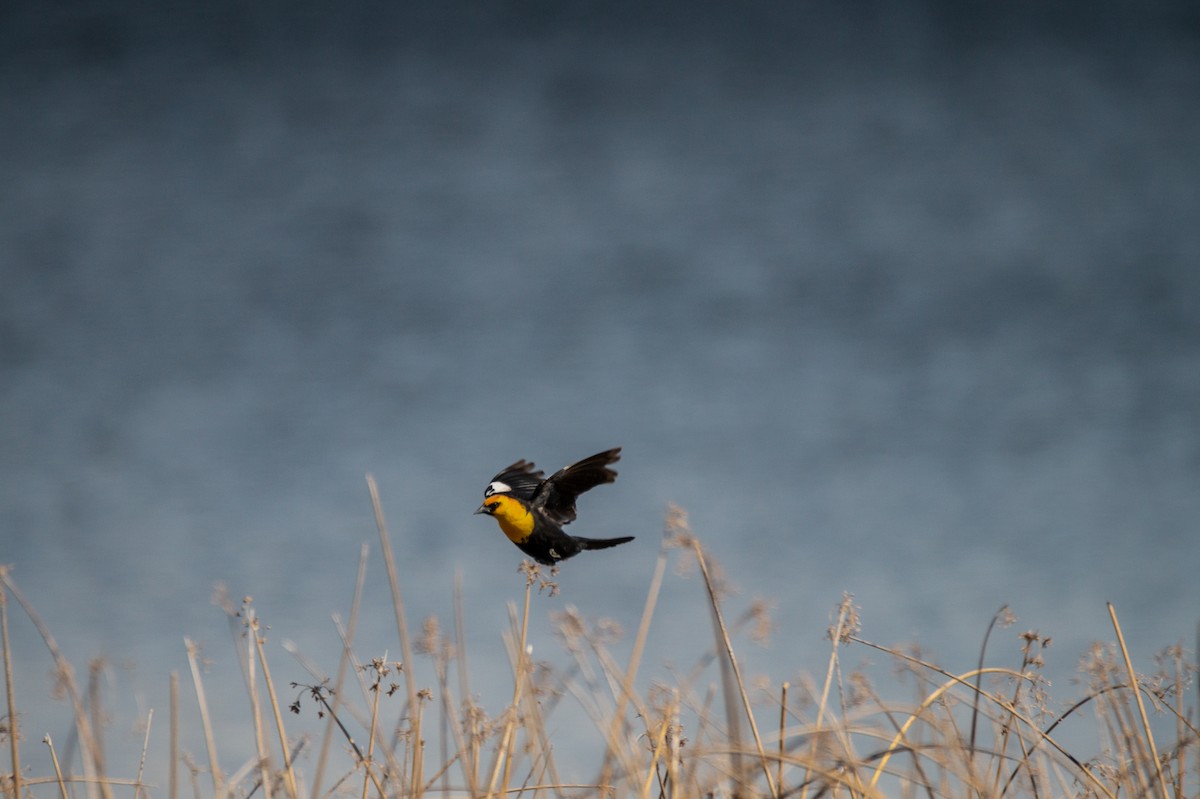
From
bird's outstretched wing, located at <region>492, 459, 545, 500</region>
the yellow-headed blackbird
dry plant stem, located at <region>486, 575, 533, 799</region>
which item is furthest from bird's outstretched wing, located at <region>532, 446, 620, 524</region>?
dry plant stem, located at <region>486, 575, 533, 799</region>

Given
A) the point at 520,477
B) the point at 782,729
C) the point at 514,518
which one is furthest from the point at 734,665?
the point at 520,477

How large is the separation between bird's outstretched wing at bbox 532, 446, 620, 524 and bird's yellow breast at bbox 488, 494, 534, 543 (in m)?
0.11

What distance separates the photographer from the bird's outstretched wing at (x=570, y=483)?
5.04 m

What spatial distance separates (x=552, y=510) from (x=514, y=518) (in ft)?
1.13

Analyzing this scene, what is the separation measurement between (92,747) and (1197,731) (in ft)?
10.7

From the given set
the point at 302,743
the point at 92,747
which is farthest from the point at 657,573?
the point at 92,747

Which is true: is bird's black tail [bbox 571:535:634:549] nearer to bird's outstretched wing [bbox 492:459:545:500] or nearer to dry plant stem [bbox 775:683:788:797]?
bird's outstretched wing [bbox 492:459:545:500]

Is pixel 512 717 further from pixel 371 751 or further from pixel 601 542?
pixel 601 542

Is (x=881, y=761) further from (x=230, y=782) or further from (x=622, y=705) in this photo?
(x=230, y=782)

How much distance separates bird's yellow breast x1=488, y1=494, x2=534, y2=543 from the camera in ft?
16.7

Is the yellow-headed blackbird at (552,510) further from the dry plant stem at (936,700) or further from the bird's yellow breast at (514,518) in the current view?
the dry plant stem at (936,700)

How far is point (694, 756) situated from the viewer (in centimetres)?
230

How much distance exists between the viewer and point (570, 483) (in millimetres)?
5238

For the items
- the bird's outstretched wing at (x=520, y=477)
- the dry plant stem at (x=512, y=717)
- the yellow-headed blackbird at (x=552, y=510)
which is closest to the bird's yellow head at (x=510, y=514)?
the yellow-headed blackbird at (x=552, y=510)
